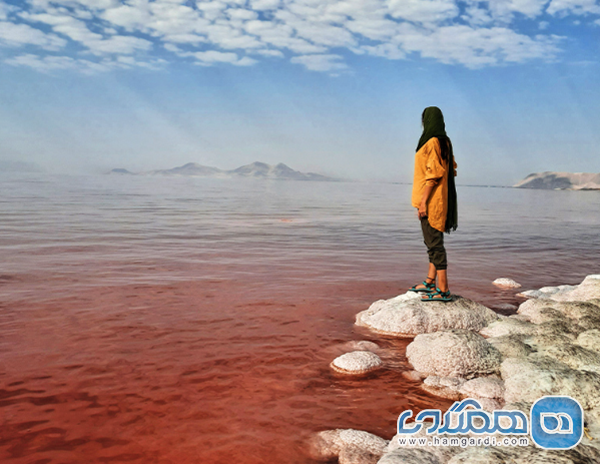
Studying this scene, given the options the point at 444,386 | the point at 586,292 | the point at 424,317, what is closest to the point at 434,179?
the point at 424,317

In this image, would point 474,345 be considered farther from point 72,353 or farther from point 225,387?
point 72,353

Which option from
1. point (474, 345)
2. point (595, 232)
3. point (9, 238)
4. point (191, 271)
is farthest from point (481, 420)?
point (595, 232)

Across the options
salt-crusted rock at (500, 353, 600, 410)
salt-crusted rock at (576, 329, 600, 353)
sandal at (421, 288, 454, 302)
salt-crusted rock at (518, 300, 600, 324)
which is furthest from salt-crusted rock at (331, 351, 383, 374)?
salt-crusted rock at (518, 300, 600, 324)

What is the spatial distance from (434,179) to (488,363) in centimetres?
244

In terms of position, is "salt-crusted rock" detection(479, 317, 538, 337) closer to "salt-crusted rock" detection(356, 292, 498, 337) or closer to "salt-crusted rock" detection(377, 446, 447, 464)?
"salt-crusted rock" detection(356, 292, 498, 337)

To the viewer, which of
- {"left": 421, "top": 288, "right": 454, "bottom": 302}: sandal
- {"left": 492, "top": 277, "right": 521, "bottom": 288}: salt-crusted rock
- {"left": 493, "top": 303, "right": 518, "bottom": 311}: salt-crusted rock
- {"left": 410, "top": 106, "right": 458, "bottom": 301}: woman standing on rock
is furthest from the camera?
{"left": 492, "top": 277, "right": 521, "bottom": 288}: salt-crusted rock

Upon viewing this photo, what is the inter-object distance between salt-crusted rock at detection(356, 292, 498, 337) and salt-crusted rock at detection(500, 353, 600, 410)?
67.9 inches

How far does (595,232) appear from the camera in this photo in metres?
21.3

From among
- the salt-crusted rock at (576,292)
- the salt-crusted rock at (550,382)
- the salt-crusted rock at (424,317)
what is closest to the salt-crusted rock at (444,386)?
the salt-crusted rock at (550,382)

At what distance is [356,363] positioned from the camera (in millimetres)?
5074

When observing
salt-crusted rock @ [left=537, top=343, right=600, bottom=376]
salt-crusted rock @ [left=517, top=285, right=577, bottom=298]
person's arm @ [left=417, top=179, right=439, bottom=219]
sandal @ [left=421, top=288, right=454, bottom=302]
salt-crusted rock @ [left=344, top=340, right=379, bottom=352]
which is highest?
person's arm @ [left=417, top=179, right=439, bottom=219]

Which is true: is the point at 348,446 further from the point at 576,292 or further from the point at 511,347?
the point at 576,292

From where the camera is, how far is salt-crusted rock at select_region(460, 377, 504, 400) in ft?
14.7

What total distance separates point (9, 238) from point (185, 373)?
1149cm
